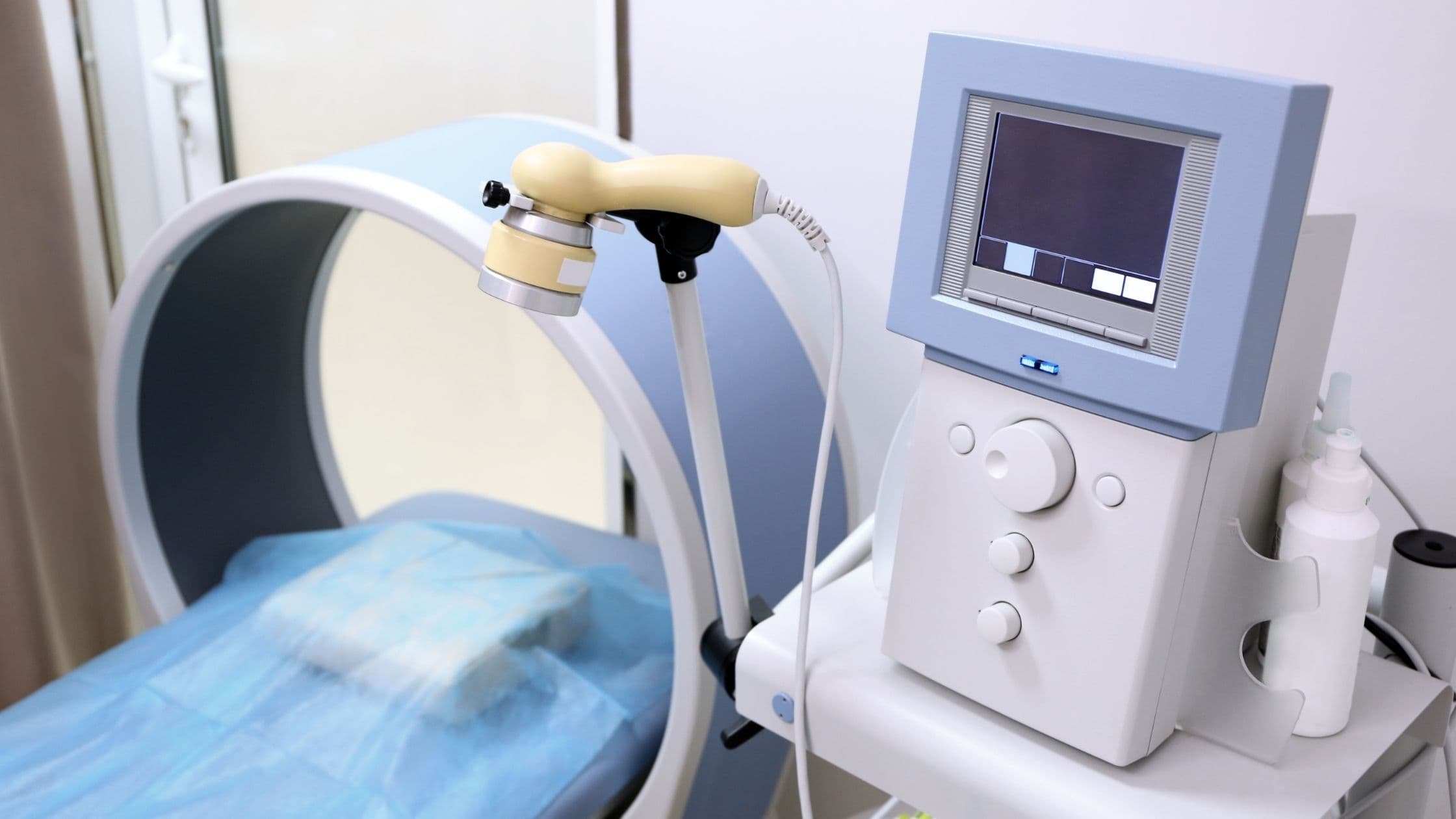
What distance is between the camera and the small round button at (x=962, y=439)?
0.62 meters

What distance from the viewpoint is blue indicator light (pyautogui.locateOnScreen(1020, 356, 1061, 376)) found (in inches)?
22.3

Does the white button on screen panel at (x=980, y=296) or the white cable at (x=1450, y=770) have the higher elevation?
the white button on screen panel at (x=980, y=296)

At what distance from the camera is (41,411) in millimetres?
1562

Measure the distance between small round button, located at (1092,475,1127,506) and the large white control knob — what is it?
0.02m

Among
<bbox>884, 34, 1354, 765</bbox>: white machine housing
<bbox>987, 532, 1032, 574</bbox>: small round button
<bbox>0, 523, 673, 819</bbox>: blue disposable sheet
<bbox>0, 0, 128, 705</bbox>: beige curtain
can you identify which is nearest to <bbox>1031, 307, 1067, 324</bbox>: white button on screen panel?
<bbox>884, 34, 1354, 765</bbox>: white machine housing

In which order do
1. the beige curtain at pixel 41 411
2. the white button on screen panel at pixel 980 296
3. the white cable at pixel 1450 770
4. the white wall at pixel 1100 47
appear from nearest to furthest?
the white button on screen panel at pixel 980 296 → the white cable at pixel 1450 770 → the white wall at pixel 1100 47 → the beige curtain at pixel 41 411

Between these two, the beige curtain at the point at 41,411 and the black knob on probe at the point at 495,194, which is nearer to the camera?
the black knob on probe at the point at 495,194

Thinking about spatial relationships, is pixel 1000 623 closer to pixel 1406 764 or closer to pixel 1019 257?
pixel 1019 257

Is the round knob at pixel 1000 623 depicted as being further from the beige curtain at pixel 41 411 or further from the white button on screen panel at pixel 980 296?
the beige curtain at pixel 41 411

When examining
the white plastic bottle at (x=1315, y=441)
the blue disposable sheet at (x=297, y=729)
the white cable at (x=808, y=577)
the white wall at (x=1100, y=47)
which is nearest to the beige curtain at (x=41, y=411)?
the blue disposable sheet at (x=297, y=729)

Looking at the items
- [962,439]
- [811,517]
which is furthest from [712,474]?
[962,439]

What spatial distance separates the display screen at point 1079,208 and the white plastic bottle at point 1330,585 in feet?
0.58

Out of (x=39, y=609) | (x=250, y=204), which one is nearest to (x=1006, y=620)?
(x=250, y=204)

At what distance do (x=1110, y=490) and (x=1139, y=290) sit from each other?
0.10 metres
